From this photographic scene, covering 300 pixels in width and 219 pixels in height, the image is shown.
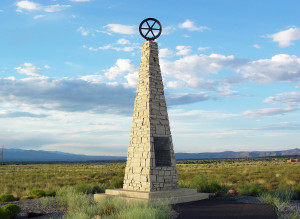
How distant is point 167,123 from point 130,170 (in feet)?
8.40

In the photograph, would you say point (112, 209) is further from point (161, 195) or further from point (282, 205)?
point (282, 205)

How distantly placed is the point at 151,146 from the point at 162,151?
0.70 metres

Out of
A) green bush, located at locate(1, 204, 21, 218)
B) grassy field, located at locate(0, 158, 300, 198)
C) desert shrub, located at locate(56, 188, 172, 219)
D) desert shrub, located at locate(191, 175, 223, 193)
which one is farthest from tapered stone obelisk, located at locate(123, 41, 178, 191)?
green bush, located at locate(1, 204, 21, 218)

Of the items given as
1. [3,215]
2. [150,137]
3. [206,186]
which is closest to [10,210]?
[3,215]

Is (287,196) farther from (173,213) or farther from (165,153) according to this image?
(173,213)

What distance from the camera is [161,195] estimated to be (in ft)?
42.2

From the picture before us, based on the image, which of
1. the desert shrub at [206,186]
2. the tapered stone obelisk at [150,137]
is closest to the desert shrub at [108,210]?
the tapered stone obelisk at [150,137]

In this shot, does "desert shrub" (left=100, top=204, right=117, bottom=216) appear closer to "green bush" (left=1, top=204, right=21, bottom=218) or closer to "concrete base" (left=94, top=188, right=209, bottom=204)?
"concrete base" (left=94, top=188, right=209, bottom=204)

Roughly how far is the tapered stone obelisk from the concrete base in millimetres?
413

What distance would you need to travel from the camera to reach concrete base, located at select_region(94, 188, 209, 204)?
40.9 ft

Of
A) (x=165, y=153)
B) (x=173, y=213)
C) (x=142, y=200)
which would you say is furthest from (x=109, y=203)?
(x=165, y=153)

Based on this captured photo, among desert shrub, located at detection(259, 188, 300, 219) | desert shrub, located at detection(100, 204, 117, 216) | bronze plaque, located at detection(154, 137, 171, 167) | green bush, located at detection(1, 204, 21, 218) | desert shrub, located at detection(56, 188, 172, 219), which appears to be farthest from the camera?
bronze plaque, located at detection(154, 137, 171, 167)

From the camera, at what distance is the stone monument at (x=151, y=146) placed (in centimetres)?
1323

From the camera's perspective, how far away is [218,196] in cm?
1562
